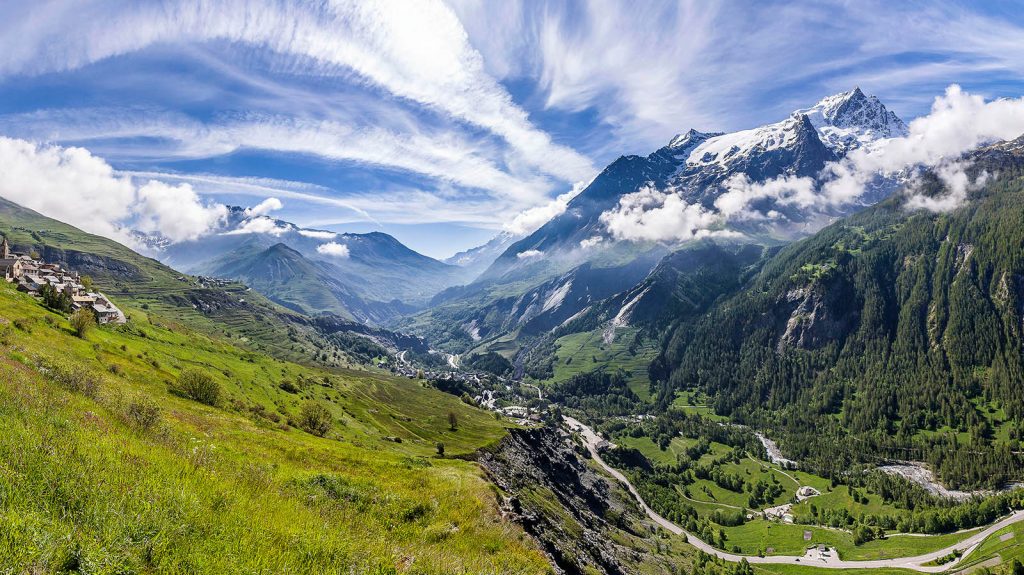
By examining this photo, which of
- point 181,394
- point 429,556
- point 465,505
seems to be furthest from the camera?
point 181,394

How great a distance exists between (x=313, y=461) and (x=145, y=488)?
18.1m

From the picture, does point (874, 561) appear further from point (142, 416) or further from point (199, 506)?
point (199, 506)

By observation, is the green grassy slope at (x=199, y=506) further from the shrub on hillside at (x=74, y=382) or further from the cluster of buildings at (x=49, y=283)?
the cluster of buildings at (x=49, y=283)

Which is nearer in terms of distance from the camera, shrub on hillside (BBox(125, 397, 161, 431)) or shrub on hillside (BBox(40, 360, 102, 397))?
shrub on hillside (BBox(125, 397, 161, 431))

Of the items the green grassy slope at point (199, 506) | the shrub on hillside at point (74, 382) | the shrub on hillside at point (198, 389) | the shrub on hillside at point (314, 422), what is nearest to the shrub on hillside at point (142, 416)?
the green grassy slope at point (199, 506)

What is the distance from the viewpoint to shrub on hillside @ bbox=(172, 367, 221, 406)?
54.9 meters

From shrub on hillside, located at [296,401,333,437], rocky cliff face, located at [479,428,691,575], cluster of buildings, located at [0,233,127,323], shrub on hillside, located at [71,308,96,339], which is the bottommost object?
rocky cliff face, located at [479,428,691,575]

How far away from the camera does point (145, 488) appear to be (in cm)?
1002

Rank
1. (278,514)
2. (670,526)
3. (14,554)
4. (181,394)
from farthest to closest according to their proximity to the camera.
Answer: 1. (670,526)
2. (181,394)
3. (278,514)
4. (14,554)

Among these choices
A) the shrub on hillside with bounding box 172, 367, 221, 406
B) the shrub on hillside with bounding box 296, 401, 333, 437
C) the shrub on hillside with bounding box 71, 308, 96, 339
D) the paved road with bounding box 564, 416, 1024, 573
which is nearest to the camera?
the shrub on hillside with bounding box 172, 367, 221, 406

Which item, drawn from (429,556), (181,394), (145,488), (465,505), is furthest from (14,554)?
(181,394)

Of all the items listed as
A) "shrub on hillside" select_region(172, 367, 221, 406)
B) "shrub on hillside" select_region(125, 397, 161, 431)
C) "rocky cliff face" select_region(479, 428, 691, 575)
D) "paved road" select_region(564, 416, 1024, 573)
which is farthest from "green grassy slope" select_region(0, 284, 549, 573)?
"paved road" select_region(564, 416, 1024, 573)

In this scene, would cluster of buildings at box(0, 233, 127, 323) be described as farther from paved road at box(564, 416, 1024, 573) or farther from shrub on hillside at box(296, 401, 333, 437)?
paved road at box(564, 416, 1024, 573)

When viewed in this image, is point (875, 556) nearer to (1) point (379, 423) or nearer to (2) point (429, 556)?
(1) point (379, 423)
